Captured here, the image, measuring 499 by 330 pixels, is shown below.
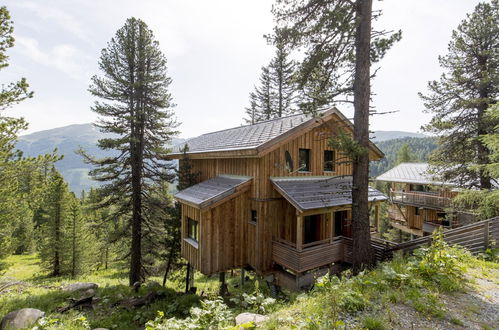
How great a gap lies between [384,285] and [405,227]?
20960mm

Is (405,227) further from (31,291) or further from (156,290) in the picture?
(31,291)

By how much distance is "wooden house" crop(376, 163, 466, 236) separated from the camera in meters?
18.8

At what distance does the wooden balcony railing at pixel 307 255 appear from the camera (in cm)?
981

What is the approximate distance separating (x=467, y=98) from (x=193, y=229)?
17.5 m

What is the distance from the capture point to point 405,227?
2277 cm

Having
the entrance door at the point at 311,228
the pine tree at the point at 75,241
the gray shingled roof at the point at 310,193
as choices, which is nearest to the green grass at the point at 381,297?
the gray shingled roof at the point at 310,193

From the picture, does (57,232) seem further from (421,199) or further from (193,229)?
(421,199)

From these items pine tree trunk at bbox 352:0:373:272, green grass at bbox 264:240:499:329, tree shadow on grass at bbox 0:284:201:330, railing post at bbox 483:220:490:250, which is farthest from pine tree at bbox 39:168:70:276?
railing post at bbox 483:220:490:250

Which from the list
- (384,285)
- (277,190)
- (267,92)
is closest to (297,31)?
(277,190)

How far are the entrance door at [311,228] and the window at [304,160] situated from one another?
2610 millimetres

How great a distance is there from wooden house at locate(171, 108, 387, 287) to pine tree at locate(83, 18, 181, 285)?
14.4 feet

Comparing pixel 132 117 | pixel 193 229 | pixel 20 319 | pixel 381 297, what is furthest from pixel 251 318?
pixel 132 117

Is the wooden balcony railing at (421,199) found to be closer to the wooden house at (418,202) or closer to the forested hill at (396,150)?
the wooden house at (418,202)

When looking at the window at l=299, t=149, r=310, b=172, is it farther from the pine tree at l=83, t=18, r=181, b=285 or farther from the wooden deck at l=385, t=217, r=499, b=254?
the pine tree at l=83, t=18, r=181, b=285
